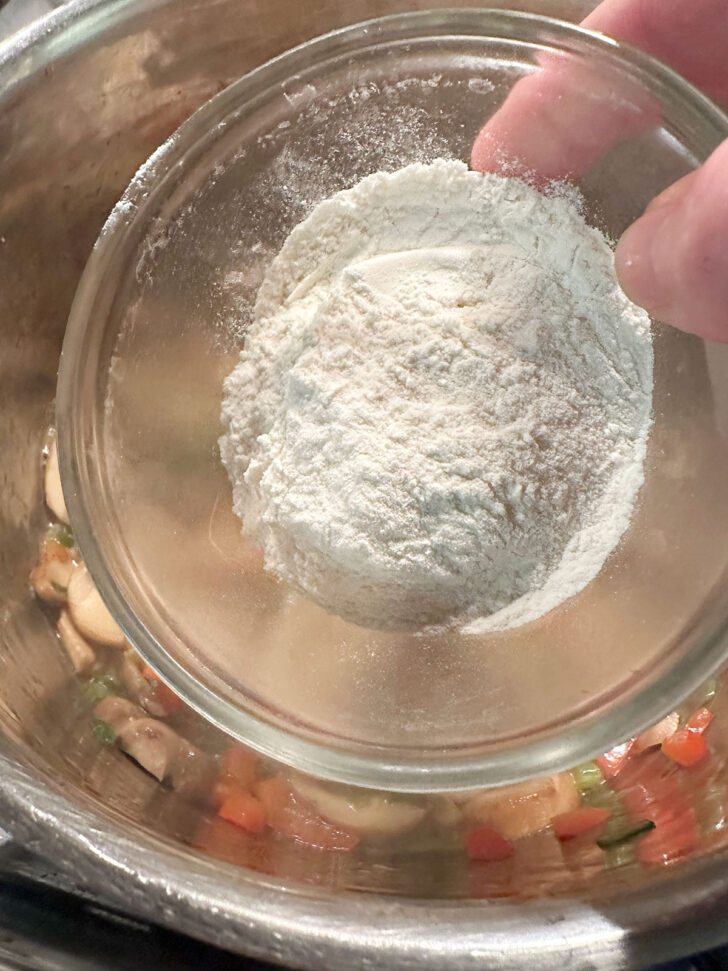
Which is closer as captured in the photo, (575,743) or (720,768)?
(575,743)

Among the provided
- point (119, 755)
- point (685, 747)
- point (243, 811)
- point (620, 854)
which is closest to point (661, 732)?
point (685, 747)

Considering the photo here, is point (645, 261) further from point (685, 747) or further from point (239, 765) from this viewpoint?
point (239, 765)

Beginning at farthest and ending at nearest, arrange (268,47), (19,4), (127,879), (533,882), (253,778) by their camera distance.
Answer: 1. (19,4)
2. (268,47)
3. (253,778)
4. (533,882)
5. (127,879)

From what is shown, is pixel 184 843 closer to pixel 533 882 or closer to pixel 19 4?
pixel 533 882

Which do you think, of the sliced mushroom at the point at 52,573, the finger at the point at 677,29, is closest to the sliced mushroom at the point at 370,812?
the sliced mushroom at the point at 52,573

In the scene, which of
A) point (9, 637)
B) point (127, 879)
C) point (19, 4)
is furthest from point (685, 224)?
point (19, 4)

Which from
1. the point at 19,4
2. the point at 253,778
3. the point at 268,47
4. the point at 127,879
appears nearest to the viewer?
the point at 127,879

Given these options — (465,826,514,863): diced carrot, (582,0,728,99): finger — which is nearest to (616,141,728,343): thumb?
(582,0,728,99): finger

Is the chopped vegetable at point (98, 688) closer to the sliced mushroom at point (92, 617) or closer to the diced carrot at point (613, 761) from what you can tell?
the sliced mushroom at point (92, 617)
